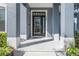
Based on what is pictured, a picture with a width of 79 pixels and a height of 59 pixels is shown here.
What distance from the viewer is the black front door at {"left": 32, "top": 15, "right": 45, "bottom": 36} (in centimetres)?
2658

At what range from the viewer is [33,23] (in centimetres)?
2658

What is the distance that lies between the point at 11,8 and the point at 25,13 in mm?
7042

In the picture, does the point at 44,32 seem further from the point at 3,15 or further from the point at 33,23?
the point at 3,15

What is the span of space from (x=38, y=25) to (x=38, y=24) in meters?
0.13

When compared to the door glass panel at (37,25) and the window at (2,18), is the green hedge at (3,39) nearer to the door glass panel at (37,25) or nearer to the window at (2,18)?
the window at (2,18)

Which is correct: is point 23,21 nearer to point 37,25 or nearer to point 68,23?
point 37,25

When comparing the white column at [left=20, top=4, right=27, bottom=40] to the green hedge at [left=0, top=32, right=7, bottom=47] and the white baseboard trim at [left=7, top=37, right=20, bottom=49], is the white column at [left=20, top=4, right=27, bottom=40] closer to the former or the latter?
the white baseboard trim at [left=7, top=37, right=20, bottom=49]

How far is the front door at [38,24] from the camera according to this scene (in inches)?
1041

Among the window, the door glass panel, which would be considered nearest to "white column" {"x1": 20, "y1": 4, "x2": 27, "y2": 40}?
the window

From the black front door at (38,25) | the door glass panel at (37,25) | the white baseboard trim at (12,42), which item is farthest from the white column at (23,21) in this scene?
the white baseboard trim at (12,42)

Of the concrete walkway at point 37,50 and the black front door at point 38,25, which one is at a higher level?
the black front door at point 38,25

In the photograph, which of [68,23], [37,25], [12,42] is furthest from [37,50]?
[37,25]

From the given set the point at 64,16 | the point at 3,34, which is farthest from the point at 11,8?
the point at 64,16

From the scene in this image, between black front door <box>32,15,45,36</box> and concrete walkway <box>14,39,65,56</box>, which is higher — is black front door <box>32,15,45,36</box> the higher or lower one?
the higher one
